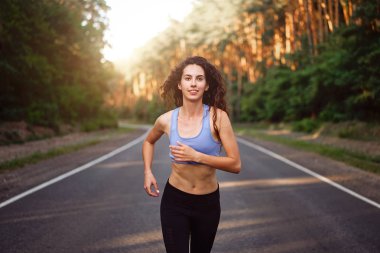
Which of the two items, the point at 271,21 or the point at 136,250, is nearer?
the point at 136,250

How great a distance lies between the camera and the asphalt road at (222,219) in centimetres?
541

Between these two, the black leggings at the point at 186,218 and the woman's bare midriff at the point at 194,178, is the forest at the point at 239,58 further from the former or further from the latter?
the black leggings at the point at 186,218

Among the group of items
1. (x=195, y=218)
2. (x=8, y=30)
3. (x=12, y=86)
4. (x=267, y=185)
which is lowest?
(x=267, y=185)

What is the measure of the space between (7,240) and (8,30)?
741 inches

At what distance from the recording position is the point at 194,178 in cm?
318

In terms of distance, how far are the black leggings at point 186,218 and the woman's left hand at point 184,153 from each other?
0.37 metres

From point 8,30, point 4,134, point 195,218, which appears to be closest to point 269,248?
point 195,218

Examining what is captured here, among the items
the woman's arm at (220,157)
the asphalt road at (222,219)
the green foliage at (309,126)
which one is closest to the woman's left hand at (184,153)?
the woman's arm at (220,157)

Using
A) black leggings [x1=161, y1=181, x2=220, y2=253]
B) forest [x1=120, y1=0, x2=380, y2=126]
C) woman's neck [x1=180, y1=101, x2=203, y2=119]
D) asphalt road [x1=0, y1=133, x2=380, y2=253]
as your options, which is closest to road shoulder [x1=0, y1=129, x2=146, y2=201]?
asphalt road [x1=0, y1=133, x2=380, y2=253]

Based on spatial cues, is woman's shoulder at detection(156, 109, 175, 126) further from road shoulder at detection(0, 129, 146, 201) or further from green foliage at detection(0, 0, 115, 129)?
green foliage at detection(0, 0, 115, 129)

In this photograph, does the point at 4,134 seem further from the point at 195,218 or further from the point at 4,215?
the point at 195,218

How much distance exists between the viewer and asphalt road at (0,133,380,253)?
213 inches

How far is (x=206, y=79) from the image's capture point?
3305mm

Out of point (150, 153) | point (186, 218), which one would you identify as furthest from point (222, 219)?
point (186, 218)
